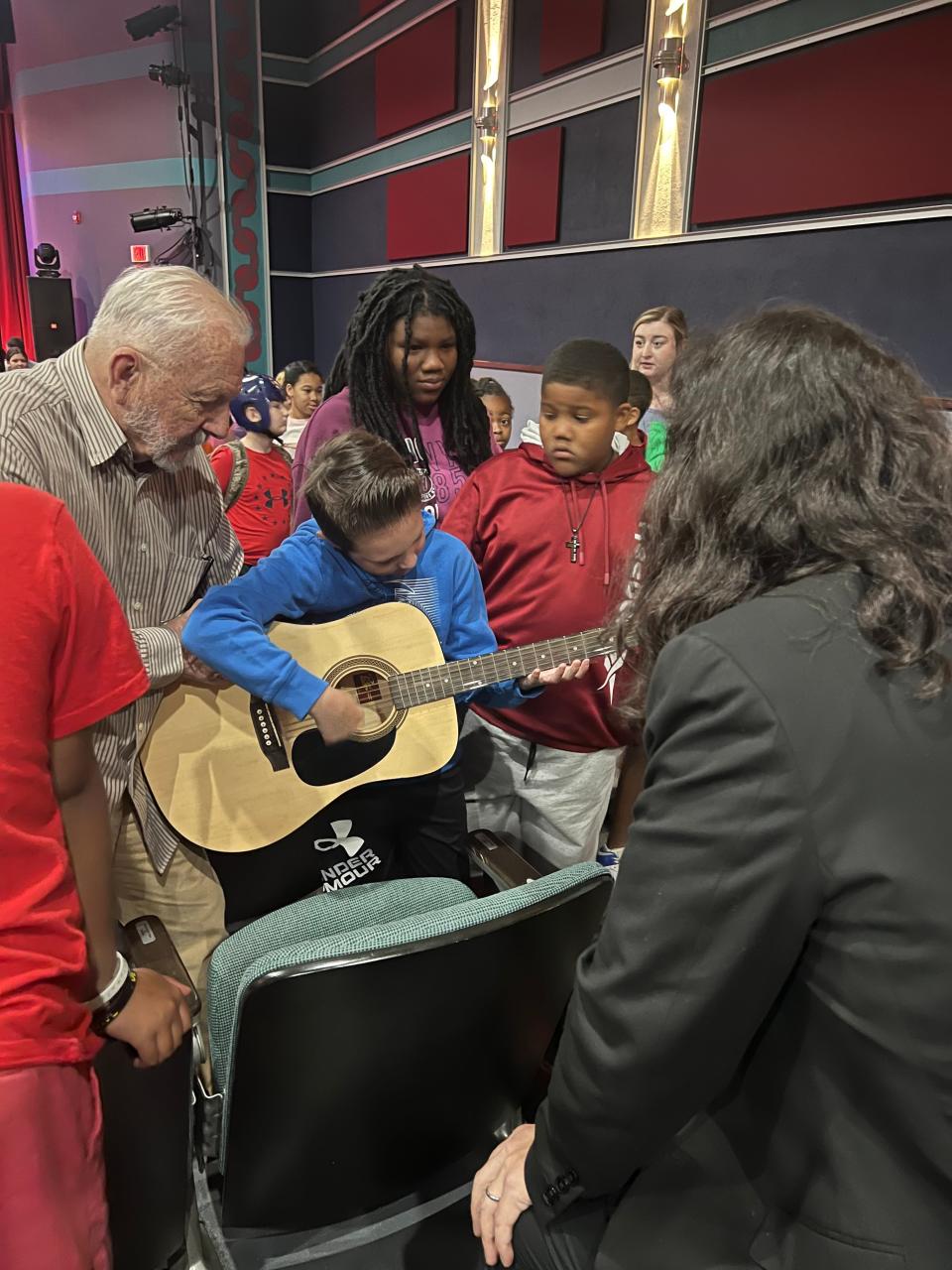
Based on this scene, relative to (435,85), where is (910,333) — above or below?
below

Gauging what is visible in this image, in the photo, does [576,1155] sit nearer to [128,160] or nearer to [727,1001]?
[727,1001]

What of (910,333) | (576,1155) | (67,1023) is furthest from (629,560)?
(910,333)

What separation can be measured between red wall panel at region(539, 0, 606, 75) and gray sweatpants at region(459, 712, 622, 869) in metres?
4.54

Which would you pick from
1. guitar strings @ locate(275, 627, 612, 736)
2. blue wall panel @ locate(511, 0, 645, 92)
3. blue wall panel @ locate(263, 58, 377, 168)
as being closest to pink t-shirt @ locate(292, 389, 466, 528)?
guitar strings @ locate(275, 627, 612, 736)

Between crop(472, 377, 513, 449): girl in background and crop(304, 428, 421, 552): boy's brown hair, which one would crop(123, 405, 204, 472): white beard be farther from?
crop(472, 377, 513, 449): girl in background

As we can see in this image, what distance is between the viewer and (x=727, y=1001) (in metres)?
0.70

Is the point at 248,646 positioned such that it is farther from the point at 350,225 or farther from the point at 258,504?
the point at 350,225

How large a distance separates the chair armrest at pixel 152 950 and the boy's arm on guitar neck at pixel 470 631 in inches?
32.6

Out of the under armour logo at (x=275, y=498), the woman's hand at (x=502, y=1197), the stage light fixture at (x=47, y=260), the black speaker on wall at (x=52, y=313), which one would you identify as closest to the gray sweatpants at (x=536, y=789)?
the woman's hand at (x=502, y=1197)

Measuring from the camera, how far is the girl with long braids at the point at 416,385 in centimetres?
224

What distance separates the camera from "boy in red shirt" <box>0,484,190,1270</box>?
0.77m

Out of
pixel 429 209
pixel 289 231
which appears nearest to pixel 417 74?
pixel 429 209

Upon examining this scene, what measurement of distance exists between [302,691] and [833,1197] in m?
1.23

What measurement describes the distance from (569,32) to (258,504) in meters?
3.75
